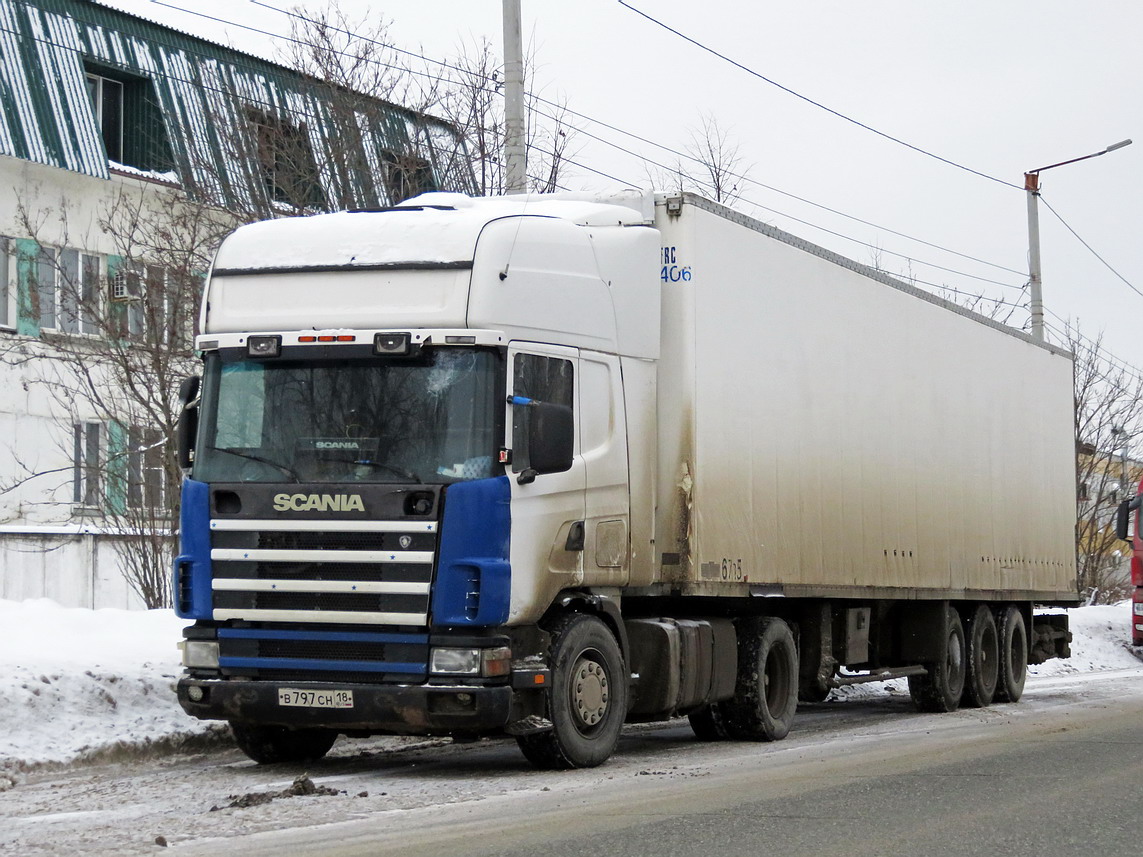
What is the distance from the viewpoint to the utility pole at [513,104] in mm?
16453

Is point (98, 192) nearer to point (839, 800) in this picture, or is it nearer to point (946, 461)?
point (946, 461)

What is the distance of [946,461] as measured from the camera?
17266 mm

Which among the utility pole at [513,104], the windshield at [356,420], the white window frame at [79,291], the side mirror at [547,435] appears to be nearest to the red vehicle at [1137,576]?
the utility pole at [513,104]

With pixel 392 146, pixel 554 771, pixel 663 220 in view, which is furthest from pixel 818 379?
pixel 392 146

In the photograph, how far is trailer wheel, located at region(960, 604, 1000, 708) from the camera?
720 inches

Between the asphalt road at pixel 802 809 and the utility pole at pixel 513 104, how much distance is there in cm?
591

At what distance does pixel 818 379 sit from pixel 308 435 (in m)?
5.45

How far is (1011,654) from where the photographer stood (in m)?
19.4

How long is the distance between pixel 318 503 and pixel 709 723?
4566 millimetres

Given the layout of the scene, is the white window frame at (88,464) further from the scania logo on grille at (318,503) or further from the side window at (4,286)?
the scania logo on grille at (318,503)

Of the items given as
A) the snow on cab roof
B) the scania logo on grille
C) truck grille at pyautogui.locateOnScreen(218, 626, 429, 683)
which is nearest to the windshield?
the scania logo on grille

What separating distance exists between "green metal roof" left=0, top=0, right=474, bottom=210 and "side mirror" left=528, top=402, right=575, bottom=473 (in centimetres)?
926

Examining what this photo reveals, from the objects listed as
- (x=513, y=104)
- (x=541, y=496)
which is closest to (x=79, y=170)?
(x=513, y=104)

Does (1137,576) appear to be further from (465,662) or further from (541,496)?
(465,662)
